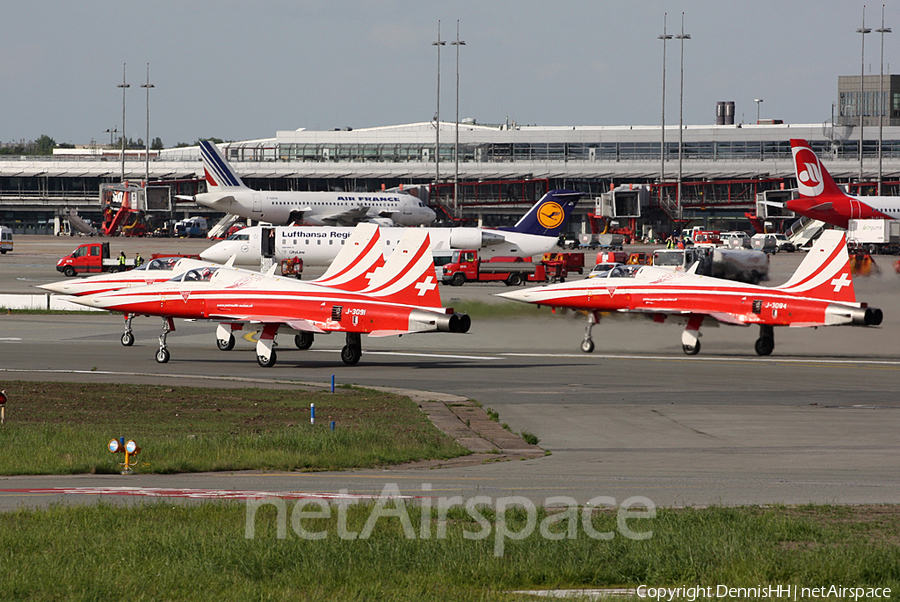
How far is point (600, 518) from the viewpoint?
37.9 ft

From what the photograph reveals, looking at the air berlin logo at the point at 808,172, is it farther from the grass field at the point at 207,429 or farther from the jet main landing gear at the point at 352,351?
the grass field at the point at 207,429

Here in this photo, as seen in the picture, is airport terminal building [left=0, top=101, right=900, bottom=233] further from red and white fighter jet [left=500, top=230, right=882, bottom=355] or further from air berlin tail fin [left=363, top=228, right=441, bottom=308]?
air berlin tail fin [left=363, top=228, right=441, bottom=308]

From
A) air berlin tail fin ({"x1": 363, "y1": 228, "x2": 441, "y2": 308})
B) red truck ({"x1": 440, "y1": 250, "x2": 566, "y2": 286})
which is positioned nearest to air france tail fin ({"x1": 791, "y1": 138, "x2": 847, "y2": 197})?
red truck ({"x1": 440, "y1": 250, "x2": 566, "y2": 286})

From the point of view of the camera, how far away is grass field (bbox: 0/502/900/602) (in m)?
8.92

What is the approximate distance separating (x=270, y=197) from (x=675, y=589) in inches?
3699

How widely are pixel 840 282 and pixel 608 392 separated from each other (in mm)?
11965


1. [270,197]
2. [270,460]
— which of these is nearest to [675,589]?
[270,460]

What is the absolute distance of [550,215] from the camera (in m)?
73.2

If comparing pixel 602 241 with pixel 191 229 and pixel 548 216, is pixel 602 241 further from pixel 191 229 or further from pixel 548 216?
pixel 191 229

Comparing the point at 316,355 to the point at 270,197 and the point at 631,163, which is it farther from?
the point at 631,163

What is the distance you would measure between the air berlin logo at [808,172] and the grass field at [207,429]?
54.8 metres

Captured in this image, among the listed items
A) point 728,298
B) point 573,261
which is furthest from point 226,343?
point 573,261
